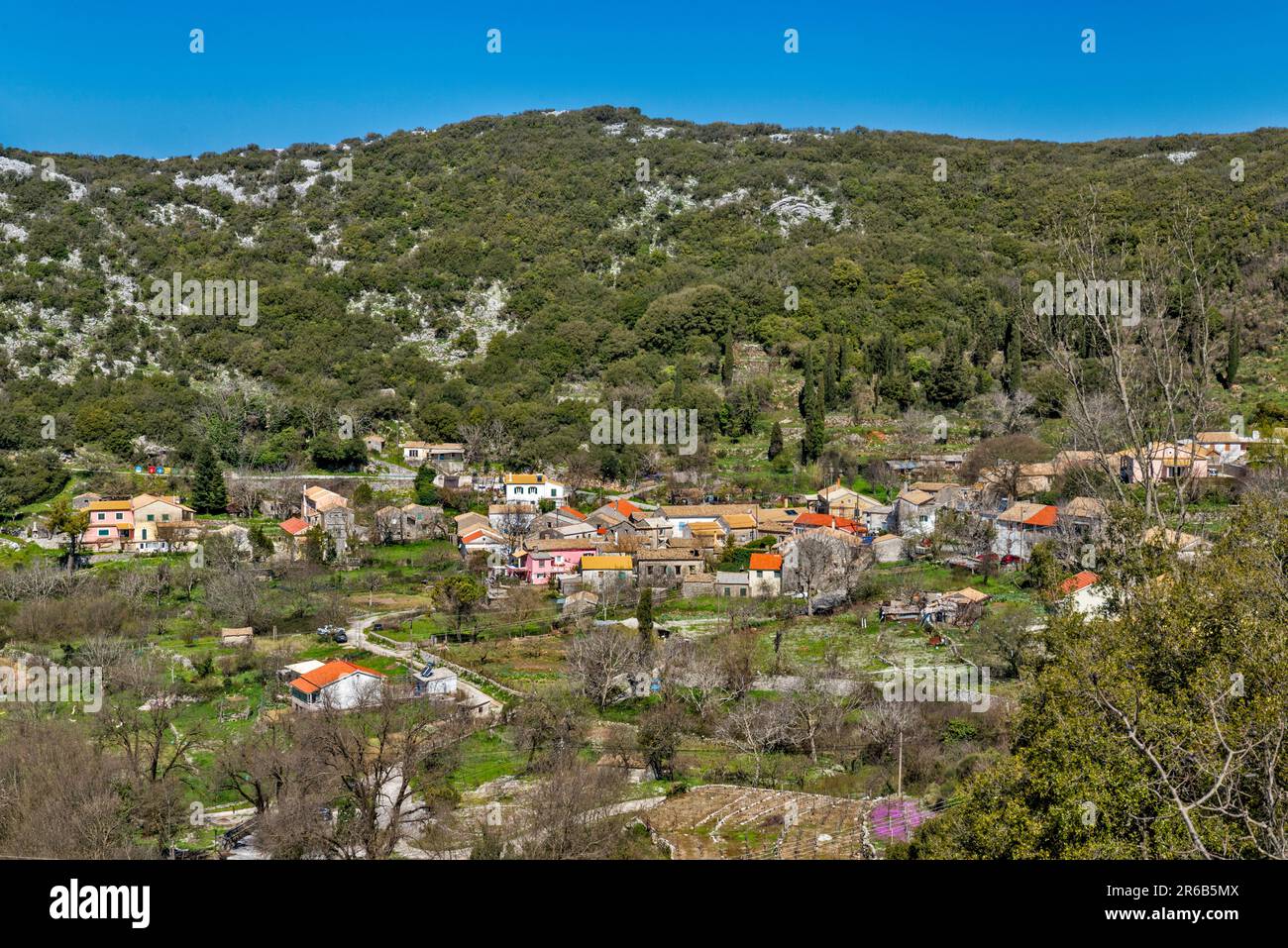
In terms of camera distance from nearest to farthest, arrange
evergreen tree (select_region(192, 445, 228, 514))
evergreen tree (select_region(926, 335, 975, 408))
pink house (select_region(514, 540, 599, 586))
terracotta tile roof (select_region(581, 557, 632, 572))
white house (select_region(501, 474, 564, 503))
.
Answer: terracotta tile roof (select_region(581, 557, 632, 572)), pink house (select_region(514, 540, 599, 586)), evergreen tree (select_region(192, 445, 228, 514)), white house (select_region(501, 474, 564, 503)), evergreen tree (select_region(926, 335, 975, 408))

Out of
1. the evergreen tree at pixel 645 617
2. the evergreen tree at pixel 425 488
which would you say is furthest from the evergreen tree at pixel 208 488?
the evergreen tree at pixel 645 617

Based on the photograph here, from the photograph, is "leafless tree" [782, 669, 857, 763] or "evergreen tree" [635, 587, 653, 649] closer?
"leafless tree" [782, 669, 857, 763]

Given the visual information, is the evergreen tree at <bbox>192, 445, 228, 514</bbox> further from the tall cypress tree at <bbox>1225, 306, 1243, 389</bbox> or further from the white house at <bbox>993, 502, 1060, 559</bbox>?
the tall cypress tree at <bbox>1225, 306, 1243, 389</bbox>

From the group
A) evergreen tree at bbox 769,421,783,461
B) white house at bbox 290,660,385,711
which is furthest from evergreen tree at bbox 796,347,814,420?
white house at bbox 290,660,385,711

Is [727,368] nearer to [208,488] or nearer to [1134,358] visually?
[208,488]

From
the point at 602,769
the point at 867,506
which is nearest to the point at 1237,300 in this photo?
the point at 867,506

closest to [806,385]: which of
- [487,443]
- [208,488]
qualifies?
[487,443]
